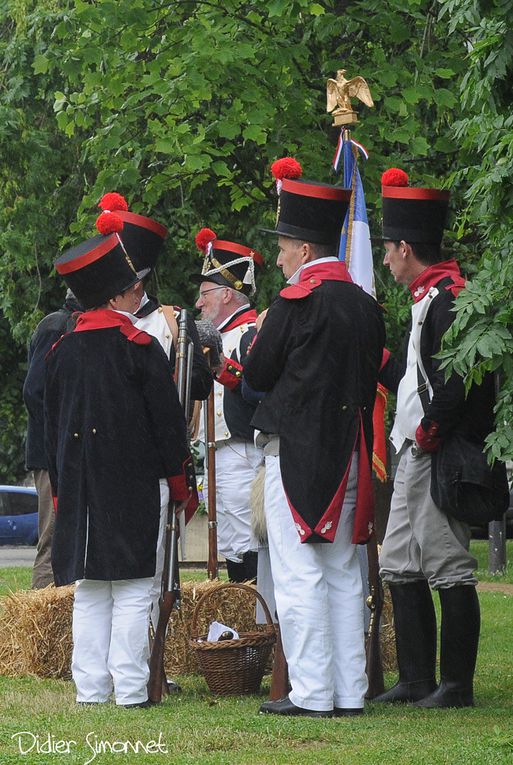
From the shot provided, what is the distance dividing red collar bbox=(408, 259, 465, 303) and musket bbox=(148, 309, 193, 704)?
3.93ft

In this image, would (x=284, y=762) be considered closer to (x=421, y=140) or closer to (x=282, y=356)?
(x=282, y=356)

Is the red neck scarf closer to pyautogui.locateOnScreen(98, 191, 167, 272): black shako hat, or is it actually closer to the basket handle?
pyautogui.locateOnScreen(98, 191, 167, 272): black shako hat

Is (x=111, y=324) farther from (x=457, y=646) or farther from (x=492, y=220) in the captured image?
(x=457, y=646)

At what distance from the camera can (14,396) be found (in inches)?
1070

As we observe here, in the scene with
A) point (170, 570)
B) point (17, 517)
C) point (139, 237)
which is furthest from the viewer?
point (17, 517)

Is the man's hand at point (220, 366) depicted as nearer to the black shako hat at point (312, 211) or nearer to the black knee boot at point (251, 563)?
the black knee boot at point (251, 563)

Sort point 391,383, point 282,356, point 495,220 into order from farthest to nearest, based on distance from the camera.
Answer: point 391,383 → point 282,356 → point 495,220

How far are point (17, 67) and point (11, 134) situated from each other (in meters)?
0.85

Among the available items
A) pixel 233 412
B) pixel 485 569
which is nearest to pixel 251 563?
pixel 233 412

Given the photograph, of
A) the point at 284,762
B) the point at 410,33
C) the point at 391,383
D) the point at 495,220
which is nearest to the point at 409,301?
the point at 410,33

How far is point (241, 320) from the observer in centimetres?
888

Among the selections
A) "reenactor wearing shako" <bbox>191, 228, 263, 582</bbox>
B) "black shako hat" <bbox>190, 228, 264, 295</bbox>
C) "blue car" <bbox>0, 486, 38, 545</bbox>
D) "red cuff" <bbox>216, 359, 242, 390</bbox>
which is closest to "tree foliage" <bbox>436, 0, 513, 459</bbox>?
"red cuff" <bbox>216, 359, 242, 390</bbox>

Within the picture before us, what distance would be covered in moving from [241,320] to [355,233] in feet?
4.39

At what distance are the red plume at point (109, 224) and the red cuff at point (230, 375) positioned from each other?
1.59m
